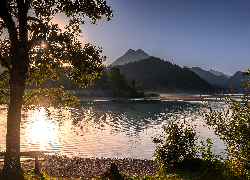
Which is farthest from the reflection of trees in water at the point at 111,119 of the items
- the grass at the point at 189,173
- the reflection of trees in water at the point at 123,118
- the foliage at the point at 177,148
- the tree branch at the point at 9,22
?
the tree branch at the point at 9,22

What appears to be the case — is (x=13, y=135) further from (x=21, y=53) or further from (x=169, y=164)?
(x=169, y=164)

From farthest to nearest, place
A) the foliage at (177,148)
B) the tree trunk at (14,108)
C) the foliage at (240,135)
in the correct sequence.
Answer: the foliage at (177,148)
the tree trunk at (14,108)
the foliage at (240,135)

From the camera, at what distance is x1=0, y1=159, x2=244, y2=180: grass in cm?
967

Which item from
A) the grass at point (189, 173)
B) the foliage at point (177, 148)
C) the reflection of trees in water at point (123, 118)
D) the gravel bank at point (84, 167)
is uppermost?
the foliage at point (177, 148)

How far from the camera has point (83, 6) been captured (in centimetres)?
1020

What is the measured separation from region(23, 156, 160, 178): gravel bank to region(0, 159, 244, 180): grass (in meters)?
2.82

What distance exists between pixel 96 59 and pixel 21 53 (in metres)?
3.74

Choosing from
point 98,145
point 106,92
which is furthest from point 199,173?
point 106,92

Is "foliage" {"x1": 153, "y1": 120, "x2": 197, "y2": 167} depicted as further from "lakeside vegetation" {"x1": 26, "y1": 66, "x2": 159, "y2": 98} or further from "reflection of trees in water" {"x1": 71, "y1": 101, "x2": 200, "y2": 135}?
"lakeside vegetation" {"x1": 26, "y1": 66, "x2": 159, "y2": 98}

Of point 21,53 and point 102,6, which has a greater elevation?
point 102,6

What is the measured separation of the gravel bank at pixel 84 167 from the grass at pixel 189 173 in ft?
9.26

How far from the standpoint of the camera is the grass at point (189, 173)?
967cm

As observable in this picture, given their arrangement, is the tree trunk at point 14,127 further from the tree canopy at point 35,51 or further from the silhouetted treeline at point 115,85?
the silhouetted treeline at point 115,85

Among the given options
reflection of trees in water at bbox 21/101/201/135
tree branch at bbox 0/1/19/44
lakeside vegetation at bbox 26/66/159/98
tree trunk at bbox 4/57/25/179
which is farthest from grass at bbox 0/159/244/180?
lakeside vegetation at bbox 26/66/159/98
